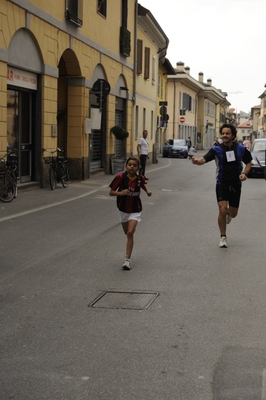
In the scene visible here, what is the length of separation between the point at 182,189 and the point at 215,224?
26.6ft

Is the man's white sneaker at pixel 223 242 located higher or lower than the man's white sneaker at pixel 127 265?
higher

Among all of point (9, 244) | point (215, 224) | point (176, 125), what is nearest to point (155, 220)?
point (215, 224)

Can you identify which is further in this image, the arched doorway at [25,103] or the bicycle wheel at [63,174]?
the bicycle wheel at [63,174]

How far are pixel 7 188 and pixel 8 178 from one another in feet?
0.84

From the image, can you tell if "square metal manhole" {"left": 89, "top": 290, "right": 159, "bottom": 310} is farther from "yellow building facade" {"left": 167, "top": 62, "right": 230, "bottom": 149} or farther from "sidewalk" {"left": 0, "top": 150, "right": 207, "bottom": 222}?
"yellow building facade" {"left": 167, "top": 62, "right": 230, "bottom": 149}

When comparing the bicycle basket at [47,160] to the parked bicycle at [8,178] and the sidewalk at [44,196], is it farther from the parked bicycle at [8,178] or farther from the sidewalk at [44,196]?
the parked bicycle at [8,178]

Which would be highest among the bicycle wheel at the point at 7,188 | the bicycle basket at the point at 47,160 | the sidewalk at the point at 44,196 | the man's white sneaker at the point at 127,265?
the bicycle basket at the point at 47,160

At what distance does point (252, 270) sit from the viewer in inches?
312

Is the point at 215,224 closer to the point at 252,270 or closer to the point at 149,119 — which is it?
the point at 252,270

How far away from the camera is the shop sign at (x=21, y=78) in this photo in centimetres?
1644

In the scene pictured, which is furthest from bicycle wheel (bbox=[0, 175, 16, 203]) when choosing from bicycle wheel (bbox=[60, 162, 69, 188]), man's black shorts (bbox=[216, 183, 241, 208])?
man's black shorts (bbox=[216, 183, 241, 208])

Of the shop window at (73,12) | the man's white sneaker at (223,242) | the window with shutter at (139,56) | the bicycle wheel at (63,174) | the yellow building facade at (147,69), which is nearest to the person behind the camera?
the man's white sneaker at (223,242)

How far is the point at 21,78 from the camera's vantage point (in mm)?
17141

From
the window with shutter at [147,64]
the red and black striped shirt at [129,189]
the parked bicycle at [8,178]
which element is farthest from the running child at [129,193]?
the window with shutter at [147,64]
